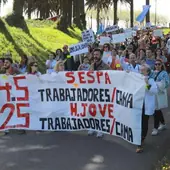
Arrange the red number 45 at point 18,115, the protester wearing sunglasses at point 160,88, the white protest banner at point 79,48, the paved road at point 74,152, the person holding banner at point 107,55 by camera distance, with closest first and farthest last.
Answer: the paved road at point 74,152 < the protester wearing sunglasses at point 160,88 < the red number 45 at point 18,115 < the white protest banner at point 79,48 < the person holding banner at point 107,55

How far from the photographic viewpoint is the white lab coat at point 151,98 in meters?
7.75

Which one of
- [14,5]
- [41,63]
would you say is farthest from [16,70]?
[14,5]

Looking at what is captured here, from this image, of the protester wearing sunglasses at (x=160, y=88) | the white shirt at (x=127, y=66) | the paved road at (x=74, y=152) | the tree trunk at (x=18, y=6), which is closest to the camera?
the paved road at (x=74, y=152)

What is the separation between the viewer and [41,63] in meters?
19.4

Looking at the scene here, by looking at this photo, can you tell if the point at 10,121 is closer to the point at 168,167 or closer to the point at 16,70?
the point at 16,70

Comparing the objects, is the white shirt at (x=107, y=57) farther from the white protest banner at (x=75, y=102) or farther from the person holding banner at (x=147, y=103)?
the person holding banner at (x=147, y=103)

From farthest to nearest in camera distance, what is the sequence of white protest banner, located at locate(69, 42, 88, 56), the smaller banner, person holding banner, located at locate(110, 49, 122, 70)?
the smaller banner → white protest banner, located at locate(69, 42, 88, 56) → person holding banner, located at locate(110, 49, 122, 70)

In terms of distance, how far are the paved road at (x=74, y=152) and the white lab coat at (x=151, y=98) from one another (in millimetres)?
669

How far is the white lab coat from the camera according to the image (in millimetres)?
7746

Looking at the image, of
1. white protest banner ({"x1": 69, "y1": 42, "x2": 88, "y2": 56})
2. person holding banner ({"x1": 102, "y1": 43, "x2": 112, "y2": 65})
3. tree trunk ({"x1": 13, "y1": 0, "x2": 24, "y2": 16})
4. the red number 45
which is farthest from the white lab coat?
tree trunk ({"x1": 13, "y1": 0, "x2": 24, "y2": 16})

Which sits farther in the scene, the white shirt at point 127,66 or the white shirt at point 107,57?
the white shirt at point 107,57

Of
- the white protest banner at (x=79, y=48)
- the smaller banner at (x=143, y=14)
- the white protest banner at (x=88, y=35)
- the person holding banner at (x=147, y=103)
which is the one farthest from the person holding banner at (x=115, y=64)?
the smaller banner at (x=143, y=14)

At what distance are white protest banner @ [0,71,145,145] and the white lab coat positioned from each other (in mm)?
222

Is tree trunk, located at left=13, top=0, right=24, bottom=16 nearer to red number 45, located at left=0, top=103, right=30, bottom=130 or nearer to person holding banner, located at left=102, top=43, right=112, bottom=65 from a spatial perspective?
person holding banner, located at left=102, top=43, right=112, bottom=65
